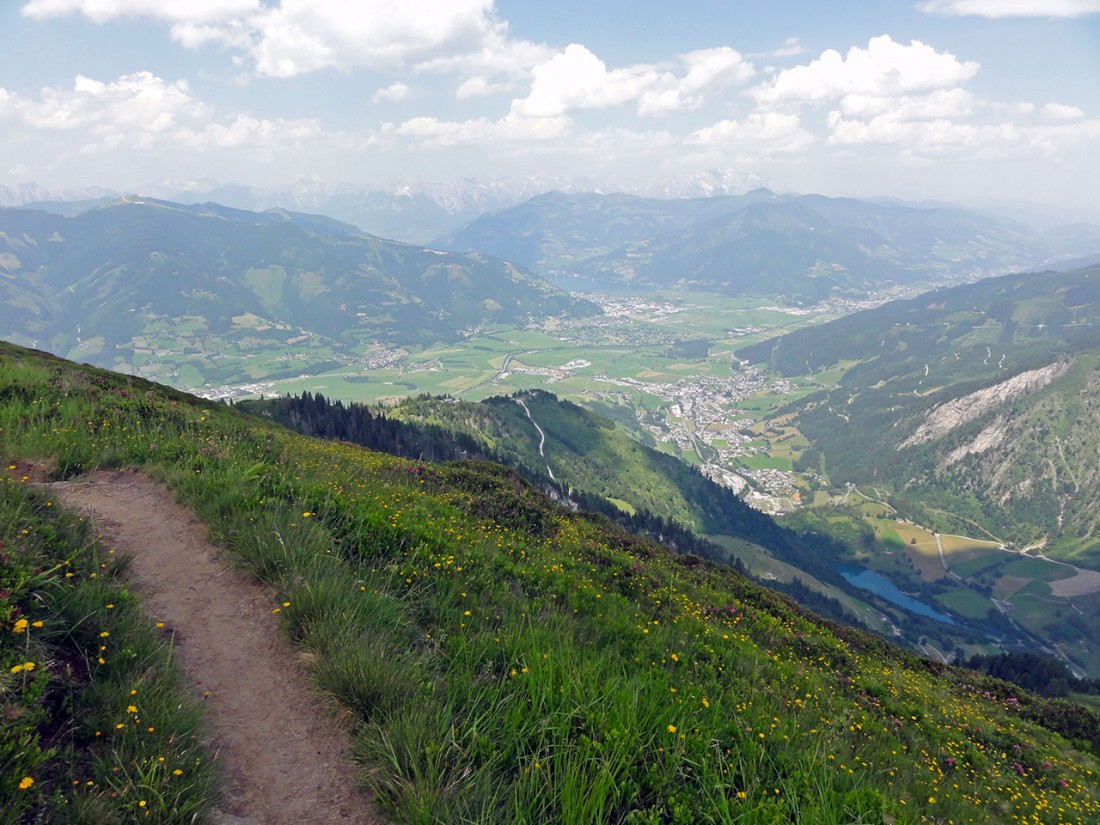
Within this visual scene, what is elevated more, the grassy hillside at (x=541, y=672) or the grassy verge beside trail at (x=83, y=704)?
the grassy verge beside trail at (x=83, y=704)

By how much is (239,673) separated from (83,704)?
66.3 inches

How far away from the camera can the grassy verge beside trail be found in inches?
167

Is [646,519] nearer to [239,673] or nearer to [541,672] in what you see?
[541,672]

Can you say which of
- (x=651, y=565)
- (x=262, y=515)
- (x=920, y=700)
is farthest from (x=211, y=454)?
(x=920, y=700)

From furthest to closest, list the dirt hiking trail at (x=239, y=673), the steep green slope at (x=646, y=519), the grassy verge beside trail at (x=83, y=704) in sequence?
the steep green slope at (x=646, y=519) → the dirt hiking trail at (x=239, y=673) → the grassy verge beside trail at (x=83, y=704)

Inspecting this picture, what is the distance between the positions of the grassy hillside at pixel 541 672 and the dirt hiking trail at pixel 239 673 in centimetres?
35

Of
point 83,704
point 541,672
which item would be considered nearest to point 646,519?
point 541,672

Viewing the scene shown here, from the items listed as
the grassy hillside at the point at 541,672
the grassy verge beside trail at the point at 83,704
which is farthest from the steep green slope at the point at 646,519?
the grassy verge beside trail at the point at 83,704

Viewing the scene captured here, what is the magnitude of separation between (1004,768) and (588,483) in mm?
178695

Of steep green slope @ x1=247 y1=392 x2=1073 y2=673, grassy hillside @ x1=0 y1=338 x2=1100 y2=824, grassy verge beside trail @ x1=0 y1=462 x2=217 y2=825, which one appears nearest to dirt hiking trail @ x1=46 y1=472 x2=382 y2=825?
grassy hillside @ x1=0 y1=338 x2=1100 y2=824

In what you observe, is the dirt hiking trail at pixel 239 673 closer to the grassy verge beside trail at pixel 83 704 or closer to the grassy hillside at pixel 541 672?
the grassy hillside at pixel 541 672

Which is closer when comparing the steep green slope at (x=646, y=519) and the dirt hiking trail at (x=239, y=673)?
the dirt hiking trail at (x=239, y=673)

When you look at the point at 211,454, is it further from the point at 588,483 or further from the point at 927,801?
the point at 588,483

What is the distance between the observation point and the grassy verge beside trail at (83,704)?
423 centimetres
